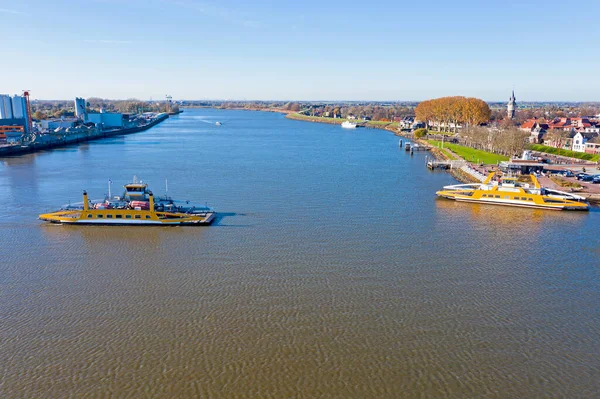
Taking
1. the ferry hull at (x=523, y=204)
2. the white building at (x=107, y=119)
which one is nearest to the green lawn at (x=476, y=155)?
the ferry hull at (x=523, y=204)

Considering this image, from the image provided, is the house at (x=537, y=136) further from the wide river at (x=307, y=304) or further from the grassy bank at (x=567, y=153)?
the wide river at (x=307, y=304)

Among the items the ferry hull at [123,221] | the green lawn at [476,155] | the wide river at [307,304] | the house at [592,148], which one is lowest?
the wide river at [307,304]

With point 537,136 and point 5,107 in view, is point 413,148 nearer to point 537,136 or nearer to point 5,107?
point 537,136

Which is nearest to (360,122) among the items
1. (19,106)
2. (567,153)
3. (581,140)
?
(581,140)

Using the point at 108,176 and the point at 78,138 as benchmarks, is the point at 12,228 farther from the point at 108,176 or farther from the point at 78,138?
the point at 78,138

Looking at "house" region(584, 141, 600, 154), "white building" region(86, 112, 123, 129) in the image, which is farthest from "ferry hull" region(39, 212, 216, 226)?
"white building" region(86, 112, 123, 129)
